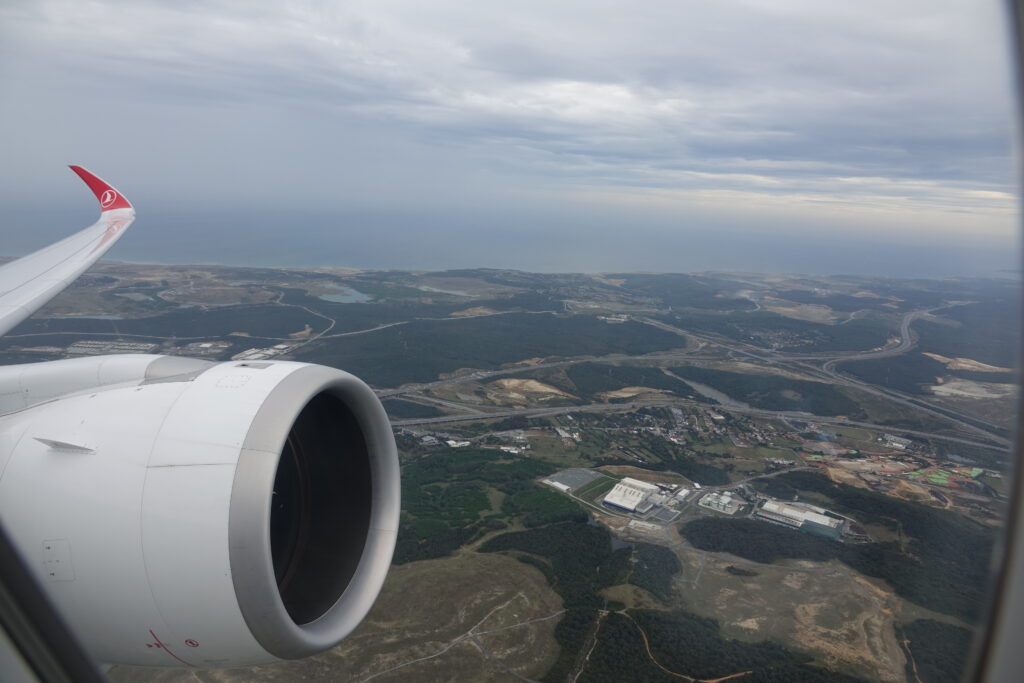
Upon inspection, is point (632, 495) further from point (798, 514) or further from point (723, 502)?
point (798, 514)

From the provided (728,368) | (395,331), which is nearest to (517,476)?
(395,331)

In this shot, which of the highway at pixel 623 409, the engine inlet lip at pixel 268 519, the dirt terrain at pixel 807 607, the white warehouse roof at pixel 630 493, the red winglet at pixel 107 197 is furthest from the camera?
the highway at pixel 623 409

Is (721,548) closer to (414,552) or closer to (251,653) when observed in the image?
(414,552)

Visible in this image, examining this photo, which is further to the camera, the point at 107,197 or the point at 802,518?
the point at 802,518

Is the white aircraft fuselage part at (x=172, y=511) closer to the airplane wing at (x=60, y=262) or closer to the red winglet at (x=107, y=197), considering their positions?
the airplane wing at (x=60, y=262)

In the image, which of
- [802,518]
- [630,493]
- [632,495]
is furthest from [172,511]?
[802,518]

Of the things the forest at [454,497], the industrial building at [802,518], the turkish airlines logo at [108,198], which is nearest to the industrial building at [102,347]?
the forest at [454,497]
